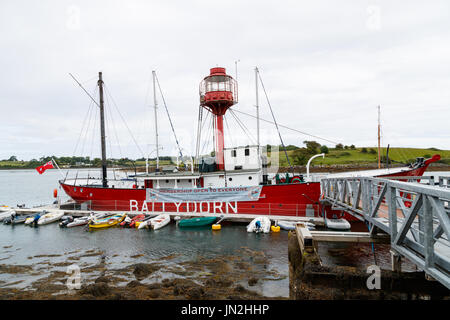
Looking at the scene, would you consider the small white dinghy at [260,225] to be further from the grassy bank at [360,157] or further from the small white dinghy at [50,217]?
the grassy bank at [360,157]

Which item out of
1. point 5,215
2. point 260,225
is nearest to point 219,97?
point 260,225

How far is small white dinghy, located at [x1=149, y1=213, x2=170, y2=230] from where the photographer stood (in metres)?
21.0

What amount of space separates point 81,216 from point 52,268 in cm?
1313

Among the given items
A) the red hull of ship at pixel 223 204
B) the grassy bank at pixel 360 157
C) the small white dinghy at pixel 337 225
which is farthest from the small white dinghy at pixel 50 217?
the grassy bank at pixel 360 157

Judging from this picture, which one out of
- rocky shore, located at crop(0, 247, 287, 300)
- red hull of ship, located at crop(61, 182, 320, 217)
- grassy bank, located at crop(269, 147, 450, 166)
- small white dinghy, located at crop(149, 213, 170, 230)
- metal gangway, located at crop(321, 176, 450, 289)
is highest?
grassy bank, located at crop(269, 147, 450, 166)

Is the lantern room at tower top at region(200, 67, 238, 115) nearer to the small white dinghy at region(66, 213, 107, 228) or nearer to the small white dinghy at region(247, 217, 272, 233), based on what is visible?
the small white dinghy at region(247, 217, 272, 233)

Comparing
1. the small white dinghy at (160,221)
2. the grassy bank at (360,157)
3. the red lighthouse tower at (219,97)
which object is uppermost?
the red lighthouse tower at (219,97)

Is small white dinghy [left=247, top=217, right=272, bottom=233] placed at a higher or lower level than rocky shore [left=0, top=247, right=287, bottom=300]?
higher

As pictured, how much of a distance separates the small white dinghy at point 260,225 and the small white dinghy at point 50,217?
1945 centimetres

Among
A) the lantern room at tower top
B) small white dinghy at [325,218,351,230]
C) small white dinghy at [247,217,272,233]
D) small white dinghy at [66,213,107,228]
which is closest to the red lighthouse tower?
the lantern room at tower top

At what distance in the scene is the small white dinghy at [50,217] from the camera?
948 inches

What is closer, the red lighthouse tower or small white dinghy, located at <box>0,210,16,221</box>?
the red lighthouse tower

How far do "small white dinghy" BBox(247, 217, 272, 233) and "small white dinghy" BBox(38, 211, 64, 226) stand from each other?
1945 cm
